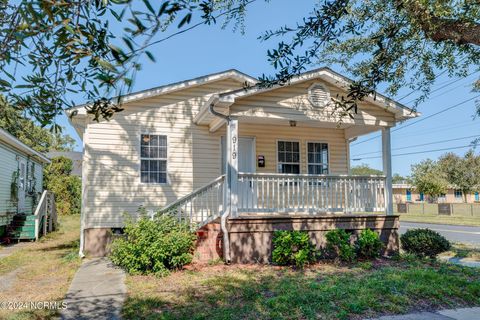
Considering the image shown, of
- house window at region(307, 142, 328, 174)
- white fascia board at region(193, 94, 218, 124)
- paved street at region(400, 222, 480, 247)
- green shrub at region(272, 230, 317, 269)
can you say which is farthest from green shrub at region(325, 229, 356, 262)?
paved street at region(400, 222, 480, 247)

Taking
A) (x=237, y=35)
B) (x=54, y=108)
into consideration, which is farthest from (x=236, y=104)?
(x=54, y=108)

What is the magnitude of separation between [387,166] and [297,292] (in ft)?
18.2

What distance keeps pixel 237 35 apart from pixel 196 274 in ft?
15.9

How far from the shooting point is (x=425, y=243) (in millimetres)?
9172

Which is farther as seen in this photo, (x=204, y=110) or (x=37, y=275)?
(x=204, y=110)

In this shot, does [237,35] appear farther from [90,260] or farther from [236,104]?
[90,260]

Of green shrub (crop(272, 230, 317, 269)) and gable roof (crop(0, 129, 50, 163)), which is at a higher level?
gable roof (crop(0, 129, 50, 163))

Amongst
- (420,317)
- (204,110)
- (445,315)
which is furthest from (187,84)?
(445,315)

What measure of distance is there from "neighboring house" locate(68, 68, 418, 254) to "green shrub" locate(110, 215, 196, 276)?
81cm

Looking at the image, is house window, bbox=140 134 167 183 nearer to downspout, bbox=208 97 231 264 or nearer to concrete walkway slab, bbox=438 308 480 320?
downspout, bbox=208 97 231 264

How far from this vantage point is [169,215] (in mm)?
9117

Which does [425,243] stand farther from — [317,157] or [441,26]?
[441,26]

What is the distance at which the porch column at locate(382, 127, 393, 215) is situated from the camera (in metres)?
10.2

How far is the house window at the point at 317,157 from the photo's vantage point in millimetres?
12539
